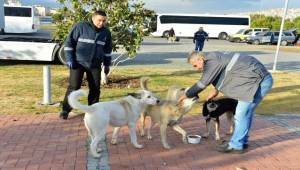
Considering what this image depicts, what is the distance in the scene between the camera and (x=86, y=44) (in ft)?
23.7

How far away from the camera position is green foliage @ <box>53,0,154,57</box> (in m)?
11.0

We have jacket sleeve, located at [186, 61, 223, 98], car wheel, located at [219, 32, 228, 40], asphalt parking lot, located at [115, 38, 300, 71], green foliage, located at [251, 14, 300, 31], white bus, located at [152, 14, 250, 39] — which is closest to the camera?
jacket sleeve, located at [186, 61, 223, 98]

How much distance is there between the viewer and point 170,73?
1499 cm

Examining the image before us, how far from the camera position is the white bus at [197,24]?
52.1 m

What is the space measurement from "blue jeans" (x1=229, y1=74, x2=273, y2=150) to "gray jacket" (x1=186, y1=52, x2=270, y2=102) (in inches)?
4.0

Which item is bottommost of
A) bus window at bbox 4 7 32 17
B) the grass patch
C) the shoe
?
the grass patch

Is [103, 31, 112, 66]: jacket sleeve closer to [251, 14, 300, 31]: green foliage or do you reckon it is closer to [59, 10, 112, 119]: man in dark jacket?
[59, 10, 112, 119]: man in dark jacket

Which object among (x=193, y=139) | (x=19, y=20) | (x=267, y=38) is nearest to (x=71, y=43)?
(x=193, y=139)

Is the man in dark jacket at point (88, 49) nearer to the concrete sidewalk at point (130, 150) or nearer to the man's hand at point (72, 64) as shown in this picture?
the man's hand at point (72, 64)

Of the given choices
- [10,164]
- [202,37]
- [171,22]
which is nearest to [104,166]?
[10,164]

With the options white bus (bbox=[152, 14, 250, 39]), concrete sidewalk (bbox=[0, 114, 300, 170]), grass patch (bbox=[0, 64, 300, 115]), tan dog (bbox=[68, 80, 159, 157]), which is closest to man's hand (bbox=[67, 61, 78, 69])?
concrete sidewalk (bbox=[0, 114, 300, 170])

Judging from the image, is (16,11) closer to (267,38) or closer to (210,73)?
(267,38)

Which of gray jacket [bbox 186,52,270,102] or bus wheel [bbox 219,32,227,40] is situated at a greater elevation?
gray jacket [bbox 186,52,270,102]

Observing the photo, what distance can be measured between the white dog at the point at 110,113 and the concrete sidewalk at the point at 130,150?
0.31 meters
